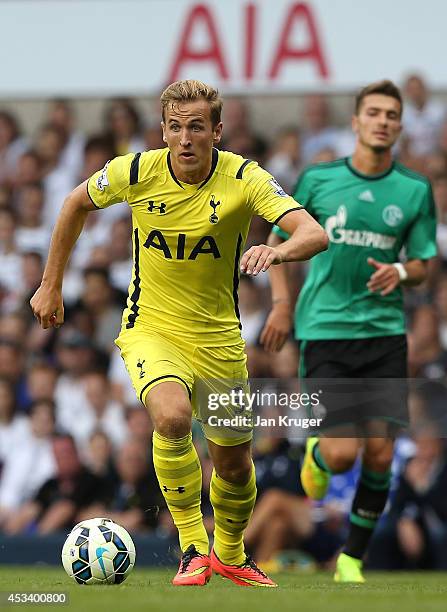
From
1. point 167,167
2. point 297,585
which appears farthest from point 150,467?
point 167,167

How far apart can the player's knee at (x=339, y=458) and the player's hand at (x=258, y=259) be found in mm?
2235

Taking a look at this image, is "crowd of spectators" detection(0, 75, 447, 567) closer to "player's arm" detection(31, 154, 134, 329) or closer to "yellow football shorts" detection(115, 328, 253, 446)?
"yellow football shorts" detection(115, 328, 253, 446)

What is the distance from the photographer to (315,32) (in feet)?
45.0

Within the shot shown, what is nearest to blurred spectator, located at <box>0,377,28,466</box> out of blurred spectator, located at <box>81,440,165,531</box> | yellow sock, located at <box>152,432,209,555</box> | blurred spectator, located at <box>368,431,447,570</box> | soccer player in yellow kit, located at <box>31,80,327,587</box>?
blurred spectator, located at <box>81,440,165,531</box>

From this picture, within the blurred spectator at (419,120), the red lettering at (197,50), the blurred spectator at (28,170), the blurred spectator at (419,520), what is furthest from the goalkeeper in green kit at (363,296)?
the blurred spectator at (28,170)

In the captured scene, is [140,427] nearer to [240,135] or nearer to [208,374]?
[240,135]

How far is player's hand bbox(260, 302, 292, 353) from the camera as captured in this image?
811 cm

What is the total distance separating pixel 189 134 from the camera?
6.88 metres

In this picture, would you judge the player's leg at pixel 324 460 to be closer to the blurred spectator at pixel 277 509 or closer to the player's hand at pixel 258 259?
the blurred spectator at pixel 277 509

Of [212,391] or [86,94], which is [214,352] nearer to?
[212,391]

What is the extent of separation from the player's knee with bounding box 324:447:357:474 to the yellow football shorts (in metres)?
1.11

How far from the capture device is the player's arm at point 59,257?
Result: 704cm

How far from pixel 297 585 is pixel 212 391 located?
3.88 feet

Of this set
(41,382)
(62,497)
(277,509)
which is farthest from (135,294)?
(41,382)
